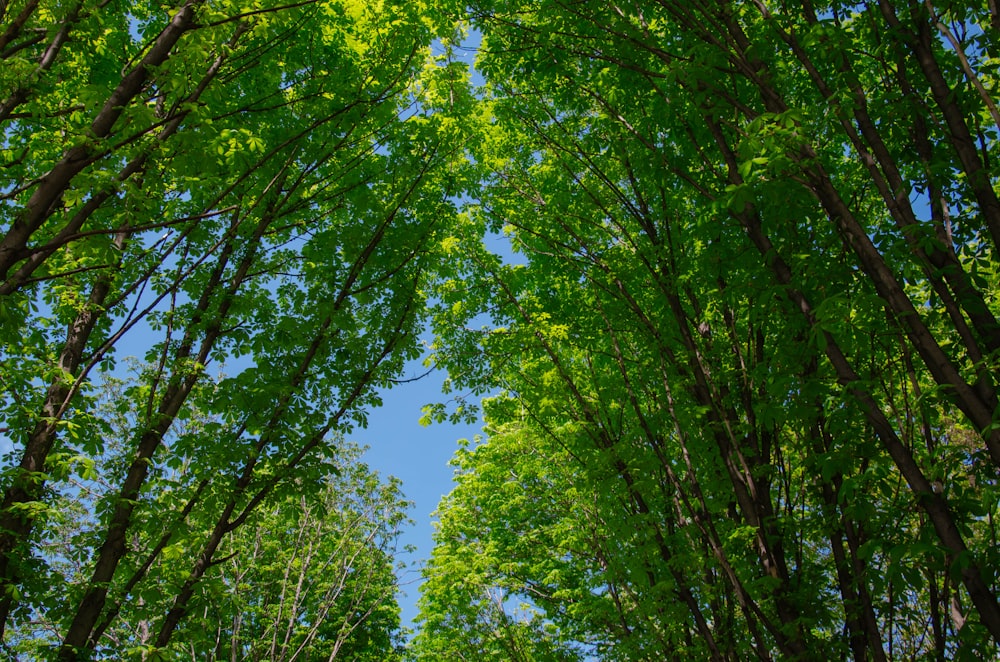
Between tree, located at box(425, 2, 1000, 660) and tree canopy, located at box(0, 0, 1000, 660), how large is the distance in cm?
4

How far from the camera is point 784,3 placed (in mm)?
3455

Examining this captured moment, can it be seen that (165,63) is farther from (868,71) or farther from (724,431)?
(868,71)

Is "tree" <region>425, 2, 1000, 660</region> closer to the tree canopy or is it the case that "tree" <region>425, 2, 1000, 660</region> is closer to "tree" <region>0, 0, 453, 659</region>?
the tree canopy

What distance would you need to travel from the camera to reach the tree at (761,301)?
8.70 ft

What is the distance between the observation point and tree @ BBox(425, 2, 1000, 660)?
2.65 m

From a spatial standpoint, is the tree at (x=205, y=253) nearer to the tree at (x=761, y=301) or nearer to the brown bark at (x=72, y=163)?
the brown bark at (x=72, y=163)

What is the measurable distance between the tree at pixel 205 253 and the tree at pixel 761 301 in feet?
4.97

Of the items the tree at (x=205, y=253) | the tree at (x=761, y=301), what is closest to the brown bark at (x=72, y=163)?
the tree at (x=205, y=253)

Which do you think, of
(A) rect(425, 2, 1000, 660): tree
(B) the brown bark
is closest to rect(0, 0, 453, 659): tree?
(B) the brown bark

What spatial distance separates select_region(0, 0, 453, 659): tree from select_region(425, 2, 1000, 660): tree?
4.97ft

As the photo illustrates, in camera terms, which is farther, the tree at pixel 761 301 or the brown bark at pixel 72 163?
the tree at pixel 761 301

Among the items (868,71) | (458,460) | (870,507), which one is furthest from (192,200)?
(458,460)

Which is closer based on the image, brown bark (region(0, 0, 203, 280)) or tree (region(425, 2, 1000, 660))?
brown bark (region(0, 0, 203, 280))

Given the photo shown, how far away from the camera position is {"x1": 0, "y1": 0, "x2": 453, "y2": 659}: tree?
10.0 ft
